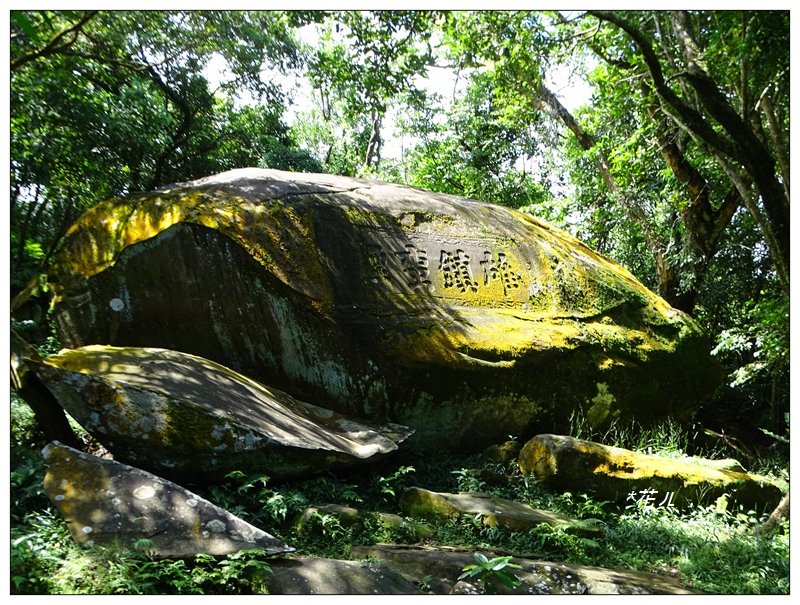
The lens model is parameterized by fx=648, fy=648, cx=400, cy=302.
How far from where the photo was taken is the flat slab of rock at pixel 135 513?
3.69 meters

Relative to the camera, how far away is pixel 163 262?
600 cm

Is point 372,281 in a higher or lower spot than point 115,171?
lower

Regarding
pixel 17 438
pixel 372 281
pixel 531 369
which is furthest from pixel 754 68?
pixel 17 438

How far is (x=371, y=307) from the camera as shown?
6.46 meters

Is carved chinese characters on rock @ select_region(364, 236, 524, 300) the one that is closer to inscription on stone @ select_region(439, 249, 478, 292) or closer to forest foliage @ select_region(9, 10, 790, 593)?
inscription on stone @ select_region(439, 249, 478, 292)

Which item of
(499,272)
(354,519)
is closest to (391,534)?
(354,519)

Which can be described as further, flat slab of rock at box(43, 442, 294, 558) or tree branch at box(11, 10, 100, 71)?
tree branch at box(11, 10, 100, 71)

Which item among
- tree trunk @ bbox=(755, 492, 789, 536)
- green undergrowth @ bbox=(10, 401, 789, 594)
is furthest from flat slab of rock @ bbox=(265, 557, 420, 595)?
tree trunk @ bbox=(755, 492, 789, 536)

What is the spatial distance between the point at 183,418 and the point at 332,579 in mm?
1765

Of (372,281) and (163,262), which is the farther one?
(372,281)

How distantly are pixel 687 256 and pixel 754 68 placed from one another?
15.0ft

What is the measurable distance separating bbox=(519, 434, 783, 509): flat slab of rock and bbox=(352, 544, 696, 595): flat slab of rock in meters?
1.39

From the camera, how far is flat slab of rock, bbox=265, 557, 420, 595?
3576 millimetres

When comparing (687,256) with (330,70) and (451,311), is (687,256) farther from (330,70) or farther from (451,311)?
(330,70)
